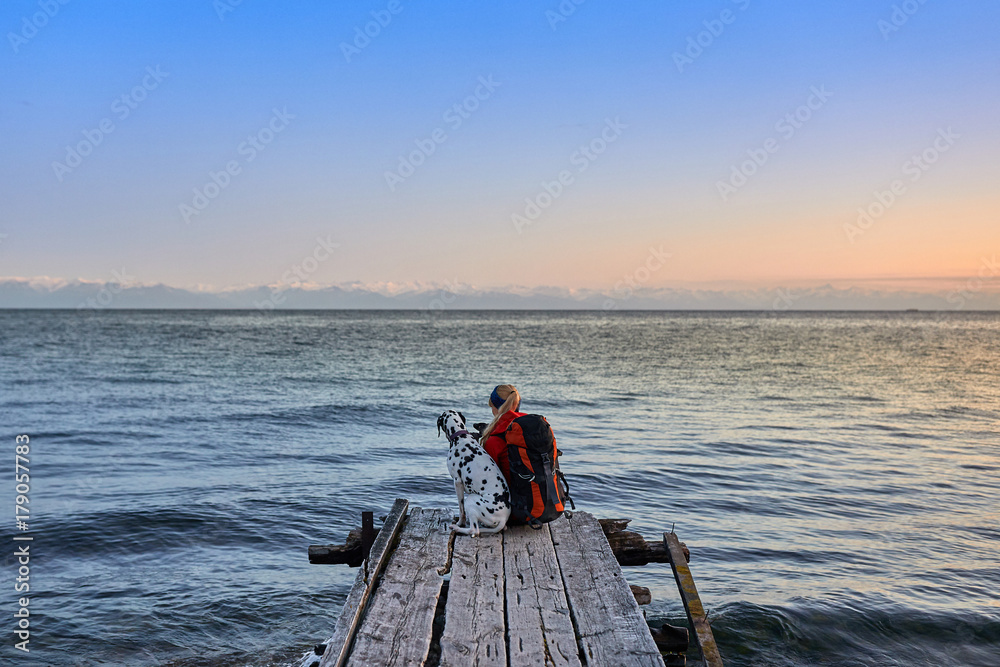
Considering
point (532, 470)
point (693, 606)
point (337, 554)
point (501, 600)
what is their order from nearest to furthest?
1. point (501, 600)
2. point (693, 606)
3. point (532, 470)
4. point (337, 554)

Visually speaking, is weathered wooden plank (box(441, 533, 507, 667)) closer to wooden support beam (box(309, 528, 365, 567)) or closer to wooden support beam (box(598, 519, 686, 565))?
wooden support beam (box(598, 519, 686, 565))

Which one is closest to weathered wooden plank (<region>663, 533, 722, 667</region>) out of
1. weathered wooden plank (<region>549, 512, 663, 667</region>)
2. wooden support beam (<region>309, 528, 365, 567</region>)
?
weathered wooden plank (<region>549, 512, 663, 667</region>)

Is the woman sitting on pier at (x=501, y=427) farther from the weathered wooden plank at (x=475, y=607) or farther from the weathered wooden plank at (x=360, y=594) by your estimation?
the weathered wooden plank at (x=360, y=594)

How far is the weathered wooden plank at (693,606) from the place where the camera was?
462 centimetres

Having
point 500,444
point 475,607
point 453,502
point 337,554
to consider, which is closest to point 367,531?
point 337,554

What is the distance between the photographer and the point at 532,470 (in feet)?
21.7

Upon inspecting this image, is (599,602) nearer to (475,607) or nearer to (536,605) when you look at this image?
(536,605)

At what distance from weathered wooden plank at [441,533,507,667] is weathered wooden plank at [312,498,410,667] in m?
0.60

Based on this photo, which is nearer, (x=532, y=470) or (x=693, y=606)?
(x=693, y=606)

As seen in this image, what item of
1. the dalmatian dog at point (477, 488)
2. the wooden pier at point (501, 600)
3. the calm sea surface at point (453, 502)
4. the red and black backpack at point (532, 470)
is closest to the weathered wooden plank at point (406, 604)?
the wooden pier at point (501, 600)

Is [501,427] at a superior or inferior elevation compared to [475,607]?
superior

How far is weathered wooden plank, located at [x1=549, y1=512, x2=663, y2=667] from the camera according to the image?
14.2ft

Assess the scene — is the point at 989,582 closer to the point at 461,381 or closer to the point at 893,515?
the point at 893,515

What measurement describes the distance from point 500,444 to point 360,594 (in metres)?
2.18
